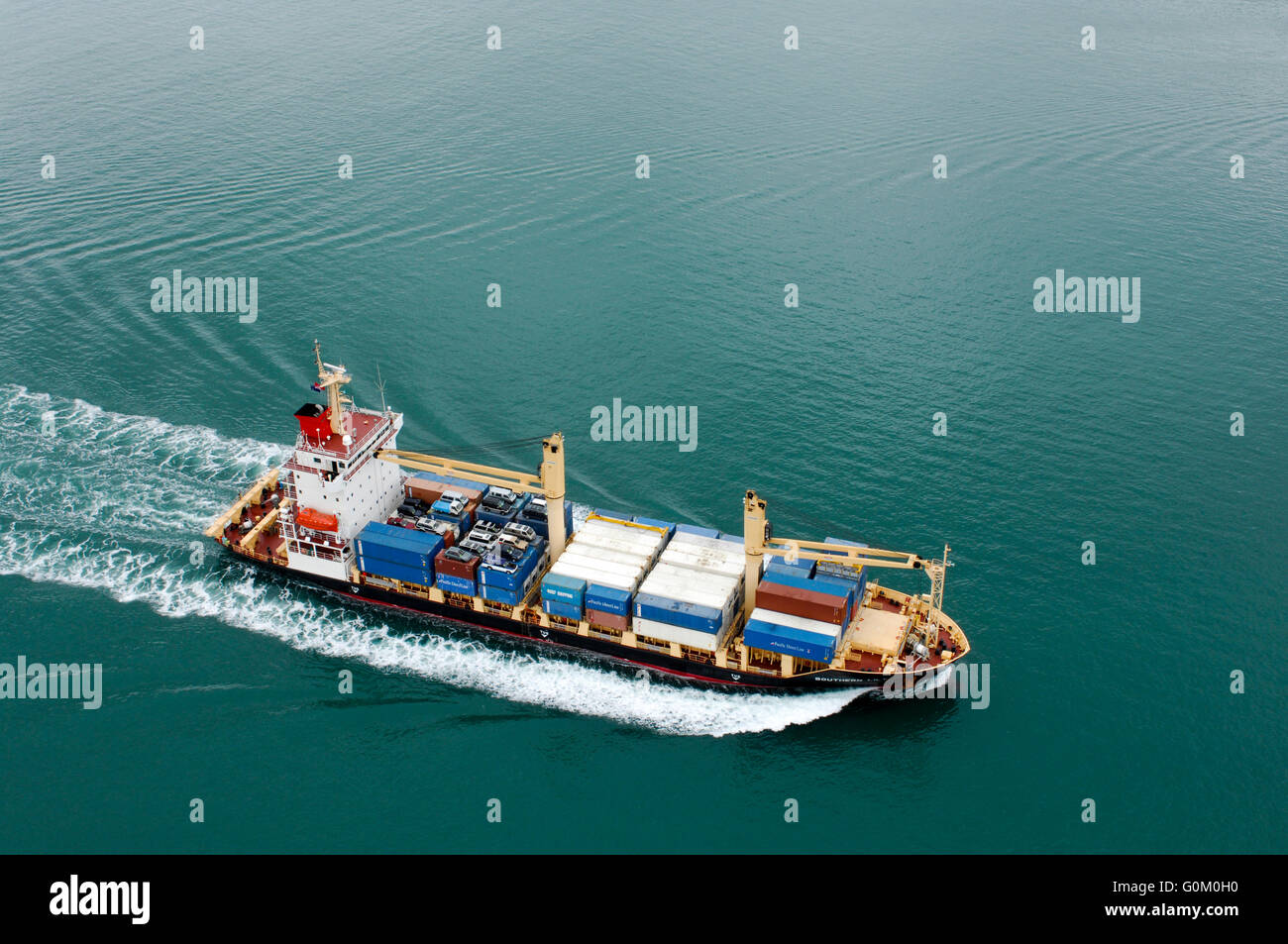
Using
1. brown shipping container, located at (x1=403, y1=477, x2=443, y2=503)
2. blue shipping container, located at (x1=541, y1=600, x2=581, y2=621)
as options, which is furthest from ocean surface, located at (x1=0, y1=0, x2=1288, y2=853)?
brown shipping container, located at (x1=403, y1=477, x2=443, y2=503)

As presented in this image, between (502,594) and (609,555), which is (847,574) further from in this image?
(502,594)

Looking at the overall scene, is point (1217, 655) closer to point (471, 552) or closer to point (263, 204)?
point (471, 552)

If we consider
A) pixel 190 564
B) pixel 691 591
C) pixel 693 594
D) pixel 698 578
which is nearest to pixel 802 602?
pixel 693 594

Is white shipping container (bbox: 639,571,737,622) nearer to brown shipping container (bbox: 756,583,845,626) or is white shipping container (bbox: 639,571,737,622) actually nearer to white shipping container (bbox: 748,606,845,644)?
white shipping container (bbox: 748,606,845,644)

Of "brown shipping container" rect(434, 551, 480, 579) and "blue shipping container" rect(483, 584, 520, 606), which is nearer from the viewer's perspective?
"blue shipping container" rect(483, 584, 520, 606)

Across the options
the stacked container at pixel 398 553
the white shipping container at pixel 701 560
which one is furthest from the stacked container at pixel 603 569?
the stacked container at pixel 398 553

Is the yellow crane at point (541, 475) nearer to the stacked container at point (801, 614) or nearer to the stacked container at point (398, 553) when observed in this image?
the stacked container at point (398, 553)
